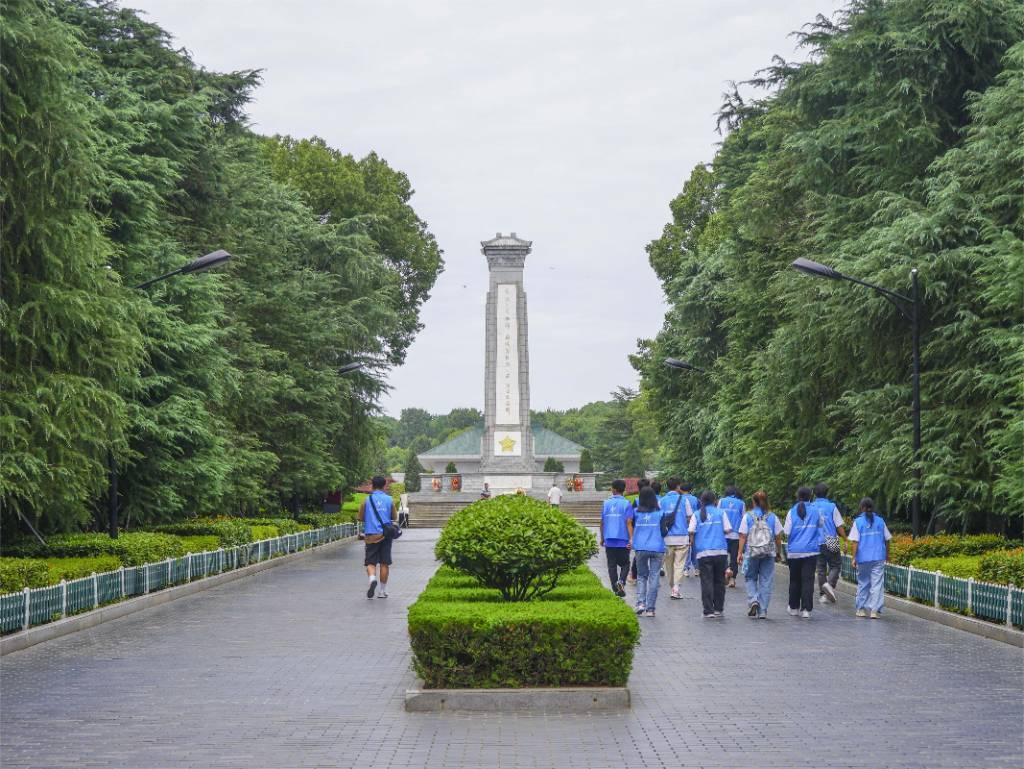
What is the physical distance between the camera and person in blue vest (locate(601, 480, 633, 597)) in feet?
67.3

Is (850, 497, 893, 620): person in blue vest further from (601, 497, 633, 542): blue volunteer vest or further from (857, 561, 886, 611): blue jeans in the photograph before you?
(601, 497, 633, 542): blue volunteer vest

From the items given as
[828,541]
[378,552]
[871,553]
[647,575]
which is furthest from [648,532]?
[378,552]

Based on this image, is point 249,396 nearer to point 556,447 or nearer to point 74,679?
point 74,679

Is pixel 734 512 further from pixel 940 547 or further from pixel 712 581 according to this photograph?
pixel 712 581

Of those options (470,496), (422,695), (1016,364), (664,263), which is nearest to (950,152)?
(1016,364)

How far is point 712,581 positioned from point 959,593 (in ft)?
10.5

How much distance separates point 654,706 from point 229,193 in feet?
87.8

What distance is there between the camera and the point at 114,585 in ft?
65.9

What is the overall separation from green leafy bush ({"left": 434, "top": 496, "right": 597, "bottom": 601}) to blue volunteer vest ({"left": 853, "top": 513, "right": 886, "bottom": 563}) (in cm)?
539

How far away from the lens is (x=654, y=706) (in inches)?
452

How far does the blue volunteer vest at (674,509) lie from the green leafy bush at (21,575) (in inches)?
341

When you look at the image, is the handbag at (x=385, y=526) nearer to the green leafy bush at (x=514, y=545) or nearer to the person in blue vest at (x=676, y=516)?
the person in blue vest at (x=676, y=516)

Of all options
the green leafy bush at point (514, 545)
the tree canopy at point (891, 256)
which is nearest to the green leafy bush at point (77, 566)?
the green leafy bush at point (514, 545)

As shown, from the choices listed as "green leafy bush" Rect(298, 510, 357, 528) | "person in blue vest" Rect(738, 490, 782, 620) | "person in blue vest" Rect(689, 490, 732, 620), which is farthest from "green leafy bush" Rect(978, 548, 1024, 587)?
"green leafy bush" Rect(298, 510, 357, 528)
